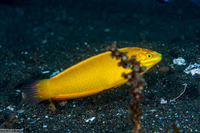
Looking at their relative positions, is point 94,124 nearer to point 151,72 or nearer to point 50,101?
point 50,101

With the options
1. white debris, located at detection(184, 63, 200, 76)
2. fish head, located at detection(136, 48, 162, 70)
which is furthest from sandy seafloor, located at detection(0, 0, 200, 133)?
fish head, located at detection(136, 48, 162, 70)

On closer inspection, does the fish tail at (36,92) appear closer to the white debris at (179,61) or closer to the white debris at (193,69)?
the white debris at (193,69)

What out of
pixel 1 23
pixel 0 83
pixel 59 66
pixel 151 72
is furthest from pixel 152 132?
pixel 1 23

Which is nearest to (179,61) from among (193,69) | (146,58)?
(193,69)

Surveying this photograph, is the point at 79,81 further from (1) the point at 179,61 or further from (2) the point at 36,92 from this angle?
(1) the point at 179,61

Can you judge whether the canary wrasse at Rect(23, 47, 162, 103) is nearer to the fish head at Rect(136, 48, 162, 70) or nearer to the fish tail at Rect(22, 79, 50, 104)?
the fish tail at Rect(22, 79, 50, 104)
